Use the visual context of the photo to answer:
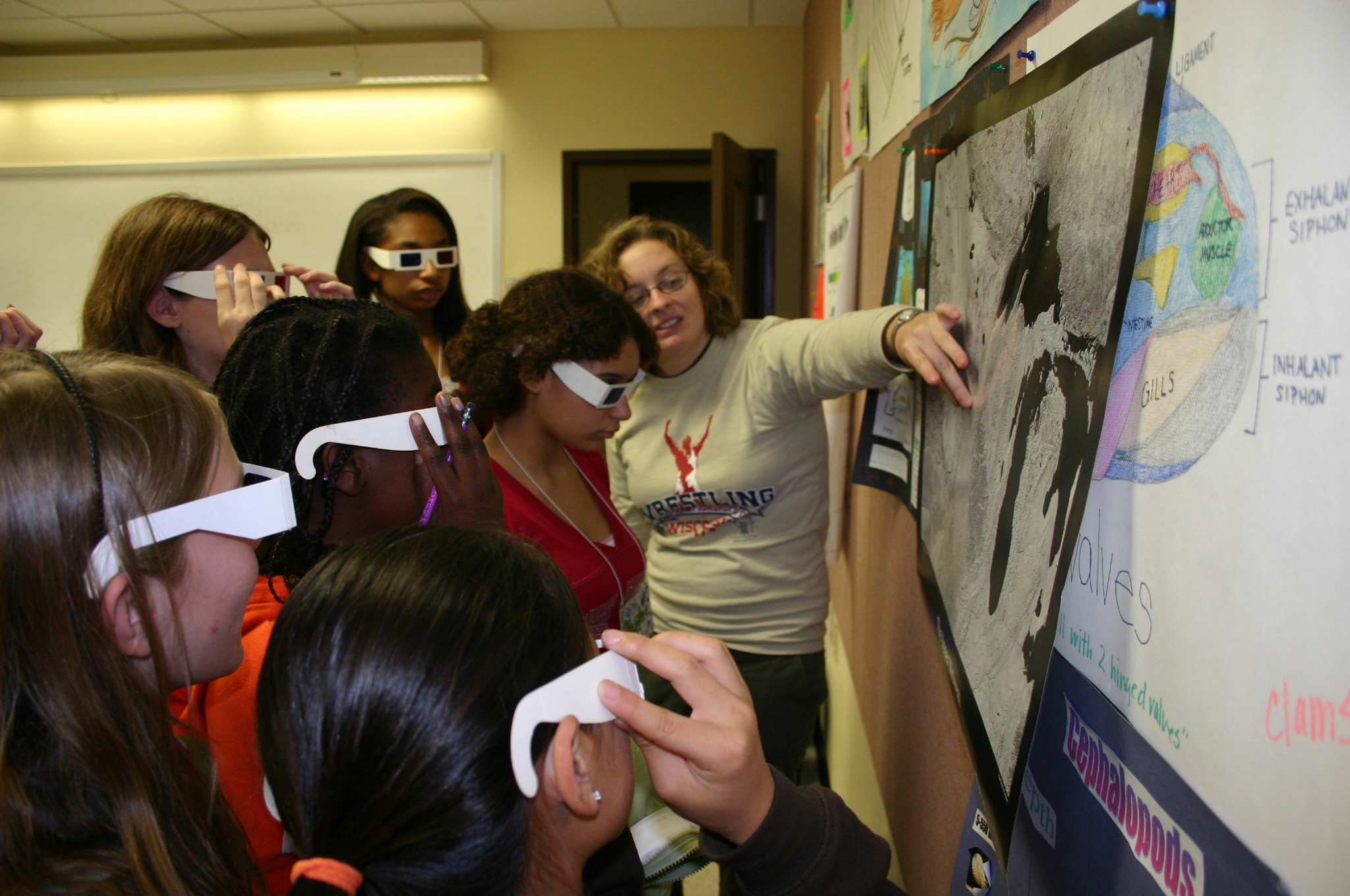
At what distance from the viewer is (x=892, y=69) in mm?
1568

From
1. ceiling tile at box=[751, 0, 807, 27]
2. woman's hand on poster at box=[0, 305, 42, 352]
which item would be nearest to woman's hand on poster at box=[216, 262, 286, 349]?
woman's hand on poster at box=[0, 305, 42, 352]

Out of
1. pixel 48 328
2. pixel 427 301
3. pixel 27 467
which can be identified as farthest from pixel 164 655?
pixel 48 328

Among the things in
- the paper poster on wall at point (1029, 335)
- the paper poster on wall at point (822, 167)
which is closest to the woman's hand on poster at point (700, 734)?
the paper poster on wall at point (1029, 335)

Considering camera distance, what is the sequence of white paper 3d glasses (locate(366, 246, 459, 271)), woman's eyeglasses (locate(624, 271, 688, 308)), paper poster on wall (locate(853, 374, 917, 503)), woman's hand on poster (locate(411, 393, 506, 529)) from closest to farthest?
1. woman's hand on poster (locate(411, 393, 506, 529))
2. paper poster on wall (locate(853, 374, 917, 503))
3. woman's eyeglasses (locate(624, 271, 688, 308))
4. white paper 3d glasses (locate(366, 246, 459, 271))

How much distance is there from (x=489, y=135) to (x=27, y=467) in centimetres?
452

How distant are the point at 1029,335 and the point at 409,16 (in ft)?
15.0

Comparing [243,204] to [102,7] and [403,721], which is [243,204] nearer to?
[102,7]

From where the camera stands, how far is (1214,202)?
18.9 inches

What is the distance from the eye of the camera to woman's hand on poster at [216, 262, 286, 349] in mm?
1352

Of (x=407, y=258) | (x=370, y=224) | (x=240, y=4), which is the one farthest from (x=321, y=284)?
(x=240, y=4)

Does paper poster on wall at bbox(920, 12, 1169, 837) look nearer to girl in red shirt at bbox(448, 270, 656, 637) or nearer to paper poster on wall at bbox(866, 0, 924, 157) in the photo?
paper poster on wall at bbox(866, 0, 924, 157)

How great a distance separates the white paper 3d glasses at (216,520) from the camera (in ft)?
2.07

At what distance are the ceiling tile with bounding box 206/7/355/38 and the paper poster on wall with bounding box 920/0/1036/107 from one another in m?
4.16

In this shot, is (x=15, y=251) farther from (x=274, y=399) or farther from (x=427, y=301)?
(x=274, y=399)
